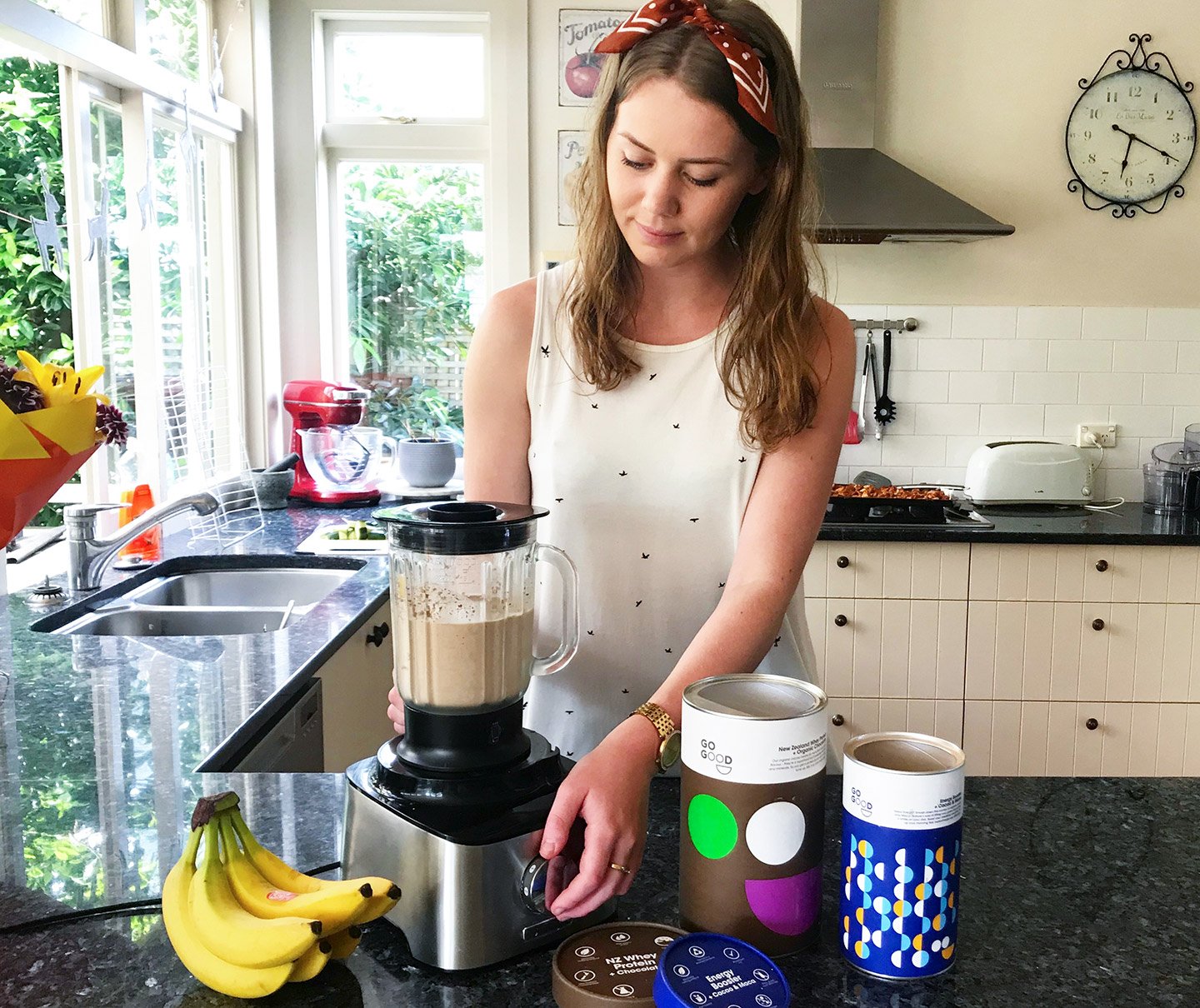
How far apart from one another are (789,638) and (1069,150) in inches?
104

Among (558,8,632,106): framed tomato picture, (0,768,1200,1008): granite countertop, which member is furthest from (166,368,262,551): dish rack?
(0,768,1200,1008): granite countertop

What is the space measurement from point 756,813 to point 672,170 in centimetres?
71

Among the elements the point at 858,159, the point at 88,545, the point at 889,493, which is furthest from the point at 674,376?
the point at 858,159

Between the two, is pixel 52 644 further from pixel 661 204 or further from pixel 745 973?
pixel 745 973

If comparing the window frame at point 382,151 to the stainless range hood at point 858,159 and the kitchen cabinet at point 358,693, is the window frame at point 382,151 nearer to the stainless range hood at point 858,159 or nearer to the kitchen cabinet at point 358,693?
the stainless range hood at point 858,159

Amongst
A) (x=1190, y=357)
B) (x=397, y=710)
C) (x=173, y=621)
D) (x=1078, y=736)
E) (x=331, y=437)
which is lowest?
(x=1078, y=736)

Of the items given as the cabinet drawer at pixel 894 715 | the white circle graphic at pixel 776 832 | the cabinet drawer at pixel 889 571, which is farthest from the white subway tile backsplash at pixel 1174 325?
the white circle graphic at pixel 776 832

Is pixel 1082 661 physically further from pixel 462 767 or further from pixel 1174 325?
pixel 462 767

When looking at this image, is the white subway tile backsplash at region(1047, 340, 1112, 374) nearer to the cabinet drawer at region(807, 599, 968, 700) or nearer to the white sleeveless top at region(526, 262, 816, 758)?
the cabinet drawer at region(807, 599, 968, 700)

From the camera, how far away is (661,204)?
122 centimetres

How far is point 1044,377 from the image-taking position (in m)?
3.56

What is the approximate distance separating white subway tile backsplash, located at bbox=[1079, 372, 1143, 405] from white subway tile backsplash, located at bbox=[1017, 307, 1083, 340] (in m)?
0.15

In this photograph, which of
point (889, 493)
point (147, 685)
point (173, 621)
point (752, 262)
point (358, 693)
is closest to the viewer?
point (752, 262)

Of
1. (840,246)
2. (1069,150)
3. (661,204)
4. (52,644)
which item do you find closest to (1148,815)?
(661,204)
